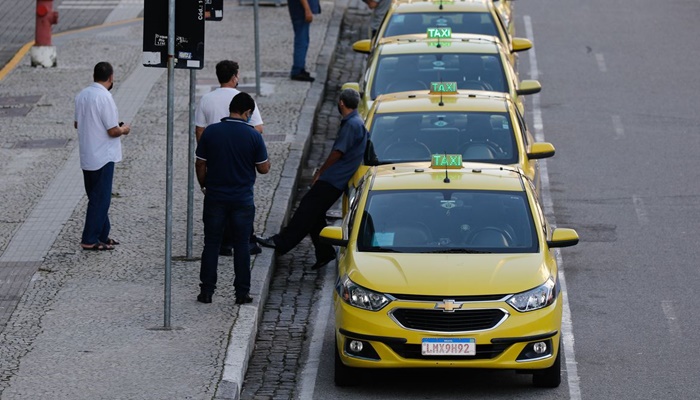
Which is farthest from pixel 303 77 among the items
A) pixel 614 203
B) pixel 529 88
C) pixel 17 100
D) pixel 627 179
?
pixel 614 203

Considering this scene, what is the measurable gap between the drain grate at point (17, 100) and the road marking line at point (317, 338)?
7382 millimetres

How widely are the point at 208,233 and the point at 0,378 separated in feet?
8.23

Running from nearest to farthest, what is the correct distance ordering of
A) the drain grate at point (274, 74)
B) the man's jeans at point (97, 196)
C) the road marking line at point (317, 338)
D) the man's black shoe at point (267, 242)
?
the road marking line at point (317, 338)
the man's jeans at point (97, 196)
the man's black shoe at point (267, 242)
the drain grate at point (274, 74)

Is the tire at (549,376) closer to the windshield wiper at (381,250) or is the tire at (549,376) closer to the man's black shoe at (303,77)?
the windshield wiper at (381,250)

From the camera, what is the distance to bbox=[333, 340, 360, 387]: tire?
468 inches

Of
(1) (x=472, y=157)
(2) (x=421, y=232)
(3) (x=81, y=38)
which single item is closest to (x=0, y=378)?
(2) (x=421, y=232)

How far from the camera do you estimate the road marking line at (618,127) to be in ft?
69.2

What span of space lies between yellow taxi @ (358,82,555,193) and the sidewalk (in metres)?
1.40

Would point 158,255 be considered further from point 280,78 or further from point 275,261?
point 280,78

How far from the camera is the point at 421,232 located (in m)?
12.4

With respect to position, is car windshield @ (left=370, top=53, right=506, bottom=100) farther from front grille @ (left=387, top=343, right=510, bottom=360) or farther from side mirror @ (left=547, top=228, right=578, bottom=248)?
front grille @ (left=387, top=343, right=510, bottom=360)

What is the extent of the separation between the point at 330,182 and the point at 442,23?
7.48m

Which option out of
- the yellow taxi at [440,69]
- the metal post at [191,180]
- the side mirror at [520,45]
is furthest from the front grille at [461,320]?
the side mirror at [520,45]

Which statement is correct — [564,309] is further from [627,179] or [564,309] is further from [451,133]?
[627,179]
